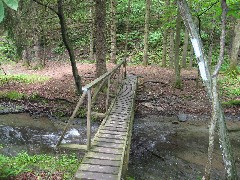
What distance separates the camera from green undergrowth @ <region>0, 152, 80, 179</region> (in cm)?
633

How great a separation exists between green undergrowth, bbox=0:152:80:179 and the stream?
0.97m

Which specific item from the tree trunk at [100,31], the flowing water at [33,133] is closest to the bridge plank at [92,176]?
the flowing water at [33,133]

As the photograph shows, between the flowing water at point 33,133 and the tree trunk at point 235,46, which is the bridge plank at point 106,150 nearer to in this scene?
the flowing water at point 33,133

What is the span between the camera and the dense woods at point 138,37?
6281mm

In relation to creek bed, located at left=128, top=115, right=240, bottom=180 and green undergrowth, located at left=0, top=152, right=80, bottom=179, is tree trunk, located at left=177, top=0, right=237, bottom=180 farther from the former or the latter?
Result: green undergrowth, located at left=0, top=152, right=80, bottom=179

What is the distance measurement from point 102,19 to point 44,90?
5011 mm

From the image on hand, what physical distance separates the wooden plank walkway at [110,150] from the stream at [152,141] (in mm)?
1214

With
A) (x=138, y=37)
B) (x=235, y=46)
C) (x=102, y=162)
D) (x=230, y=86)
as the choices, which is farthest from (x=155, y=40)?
(x=102, y=162)

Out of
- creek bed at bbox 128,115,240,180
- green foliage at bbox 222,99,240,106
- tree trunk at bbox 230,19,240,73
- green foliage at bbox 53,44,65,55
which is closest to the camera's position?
creek bed at bbox 128,115,240,180

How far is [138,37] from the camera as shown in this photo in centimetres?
2933

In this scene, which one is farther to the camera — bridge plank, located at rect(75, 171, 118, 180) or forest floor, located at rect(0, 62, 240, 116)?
forest floor, located at rect(0, 62, 240, 116)

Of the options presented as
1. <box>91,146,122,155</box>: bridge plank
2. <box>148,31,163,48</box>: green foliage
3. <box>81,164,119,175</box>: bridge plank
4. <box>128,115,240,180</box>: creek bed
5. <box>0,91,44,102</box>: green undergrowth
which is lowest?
<box>128,115,240,180</box>: creek bed

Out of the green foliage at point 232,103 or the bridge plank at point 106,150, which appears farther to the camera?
the green foliage at point 232,103

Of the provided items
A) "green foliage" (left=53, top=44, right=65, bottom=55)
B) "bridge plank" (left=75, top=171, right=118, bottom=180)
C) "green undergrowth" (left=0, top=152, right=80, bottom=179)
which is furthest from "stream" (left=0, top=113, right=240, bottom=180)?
"green foliage" (left=53, top=44, right=65, bottom=55)
